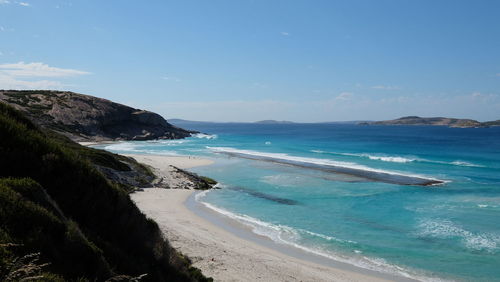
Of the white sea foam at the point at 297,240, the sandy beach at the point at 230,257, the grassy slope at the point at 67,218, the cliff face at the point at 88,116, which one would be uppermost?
the cliff face at the point at 88,116

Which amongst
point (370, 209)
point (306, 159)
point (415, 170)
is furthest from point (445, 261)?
point (306, 159)

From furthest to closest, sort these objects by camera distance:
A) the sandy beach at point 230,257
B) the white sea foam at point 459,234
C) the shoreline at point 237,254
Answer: the white sea foam at point 459,234 → the shoreline at point 237,254 → the sandy beach at point 230,257

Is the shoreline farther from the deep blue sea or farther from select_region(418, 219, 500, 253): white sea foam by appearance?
select_region(418, 219, 500, 253): white sea foam

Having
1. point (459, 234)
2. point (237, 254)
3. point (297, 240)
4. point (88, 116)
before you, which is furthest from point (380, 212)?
point (88, 116)

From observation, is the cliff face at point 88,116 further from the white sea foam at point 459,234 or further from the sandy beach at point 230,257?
the white sea foam at point 459,234

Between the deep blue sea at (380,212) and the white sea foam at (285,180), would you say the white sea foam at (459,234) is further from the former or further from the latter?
the white sea foam at (285,180)

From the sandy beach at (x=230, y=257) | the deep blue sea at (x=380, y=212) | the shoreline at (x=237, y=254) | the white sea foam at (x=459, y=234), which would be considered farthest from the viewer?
the white sea foam at (x=459, y=234)

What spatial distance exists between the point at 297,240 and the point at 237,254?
469 cm

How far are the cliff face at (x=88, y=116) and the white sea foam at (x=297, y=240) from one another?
70105mm

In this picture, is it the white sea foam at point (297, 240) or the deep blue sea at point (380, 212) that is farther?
the deep blue sea at point (380, 212)

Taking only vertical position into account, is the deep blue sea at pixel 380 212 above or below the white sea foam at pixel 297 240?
above

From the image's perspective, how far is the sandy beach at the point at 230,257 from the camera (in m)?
15.1

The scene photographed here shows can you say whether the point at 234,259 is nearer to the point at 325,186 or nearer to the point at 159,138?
the point at 325,186

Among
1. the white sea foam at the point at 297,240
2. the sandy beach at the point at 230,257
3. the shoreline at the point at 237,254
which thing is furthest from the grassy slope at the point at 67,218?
the white sea foam at the point at 297,240
